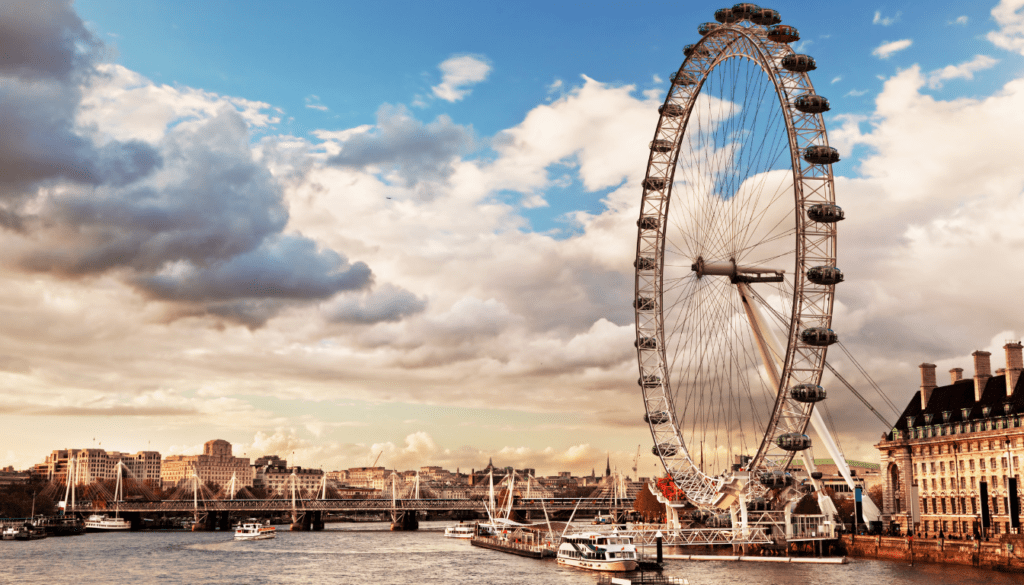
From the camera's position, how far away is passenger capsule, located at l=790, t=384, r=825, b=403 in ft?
212

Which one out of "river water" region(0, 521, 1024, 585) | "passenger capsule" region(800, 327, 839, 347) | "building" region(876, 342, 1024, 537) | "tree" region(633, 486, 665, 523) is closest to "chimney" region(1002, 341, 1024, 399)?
"building" region(876, 342, 1024, 537)

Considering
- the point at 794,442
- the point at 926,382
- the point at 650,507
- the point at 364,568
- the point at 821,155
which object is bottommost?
the point at 650,507

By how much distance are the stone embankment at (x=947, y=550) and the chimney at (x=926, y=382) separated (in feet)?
63.0

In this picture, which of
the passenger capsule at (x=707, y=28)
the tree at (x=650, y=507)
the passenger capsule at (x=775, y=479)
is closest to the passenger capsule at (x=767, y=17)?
the passenger capsule at (x=707, y=28)

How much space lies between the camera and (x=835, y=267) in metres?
67.1

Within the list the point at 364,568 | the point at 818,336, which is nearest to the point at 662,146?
the point at 818,336

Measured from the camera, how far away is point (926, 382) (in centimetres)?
9644

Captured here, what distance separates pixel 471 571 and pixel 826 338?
33.5 meters

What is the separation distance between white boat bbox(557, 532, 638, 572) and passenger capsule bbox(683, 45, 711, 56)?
3998 centimetres

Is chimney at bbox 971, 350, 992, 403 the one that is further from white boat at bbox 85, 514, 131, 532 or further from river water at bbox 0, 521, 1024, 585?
white boat at bbox 85, 514, 131, 532

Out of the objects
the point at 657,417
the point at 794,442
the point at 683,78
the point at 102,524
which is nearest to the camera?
the point at 794,442

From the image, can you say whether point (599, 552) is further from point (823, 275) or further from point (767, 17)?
point (767, 17)

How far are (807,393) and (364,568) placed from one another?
130 feet

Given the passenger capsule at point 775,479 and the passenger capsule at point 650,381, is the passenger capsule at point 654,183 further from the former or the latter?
the passenger capsule at point 775,479
